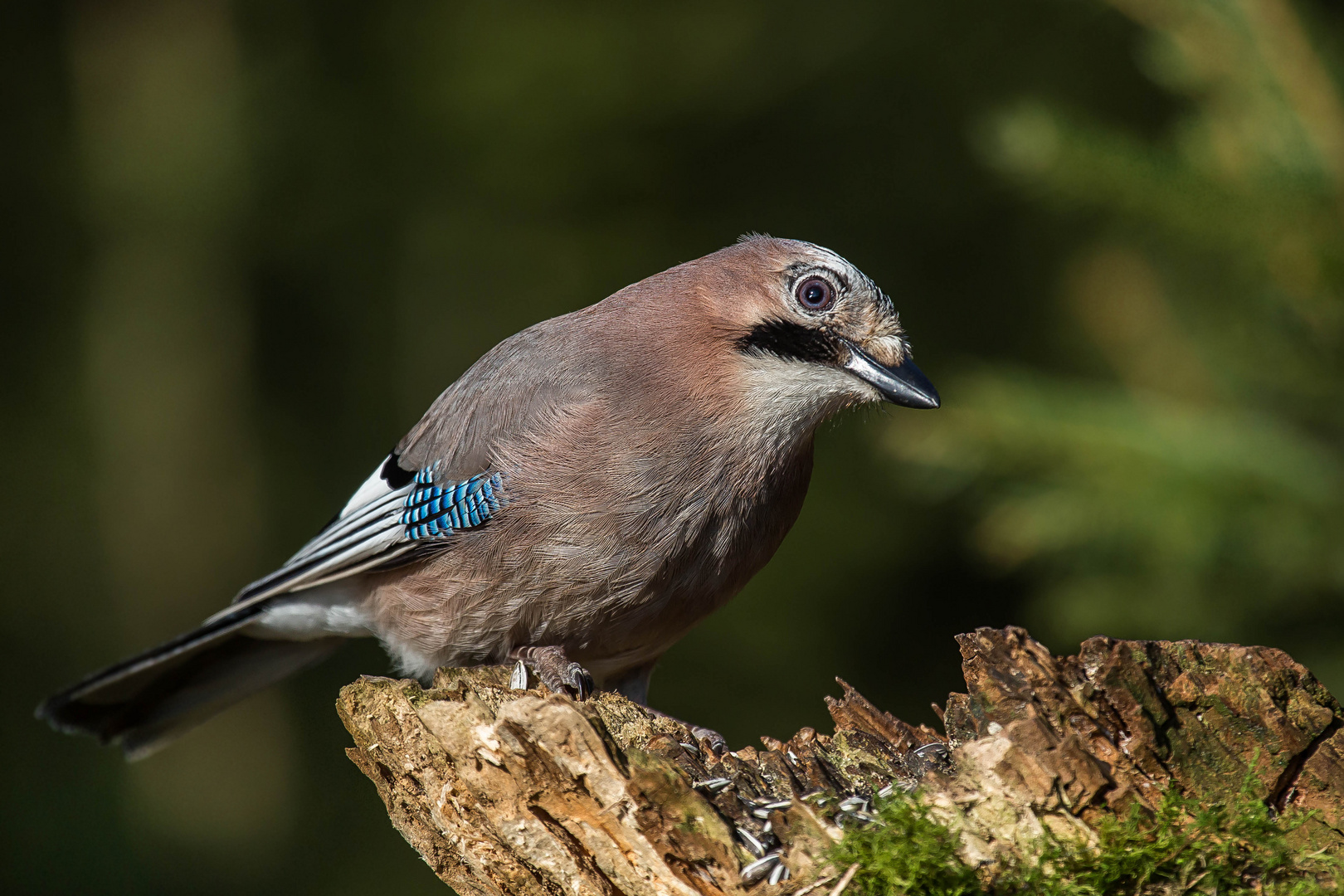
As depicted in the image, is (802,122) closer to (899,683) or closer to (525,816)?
(899,683)

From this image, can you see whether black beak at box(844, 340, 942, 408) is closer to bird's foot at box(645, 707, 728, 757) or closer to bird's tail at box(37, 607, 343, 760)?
bird's foot at box(645, 707, 728, 757)

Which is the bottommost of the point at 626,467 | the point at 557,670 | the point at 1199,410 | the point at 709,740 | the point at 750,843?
the point at 557,670

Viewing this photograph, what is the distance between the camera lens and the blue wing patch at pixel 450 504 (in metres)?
3.73

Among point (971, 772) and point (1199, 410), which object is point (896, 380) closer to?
point (1199, 410)

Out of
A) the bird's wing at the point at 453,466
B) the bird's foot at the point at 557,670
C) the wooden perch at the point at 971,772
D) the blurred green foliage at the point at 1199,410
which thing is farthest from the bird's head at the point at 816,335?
the wooden perch at the point at 971,772

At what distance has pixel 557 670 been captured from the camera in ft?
11.8

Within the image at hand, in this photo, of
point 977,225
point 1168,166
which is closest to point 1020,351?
Answer: point 977,225

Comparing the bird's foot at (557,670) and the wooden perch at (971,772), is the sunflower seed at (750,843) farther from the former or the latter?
the bird's foot at (557,670)

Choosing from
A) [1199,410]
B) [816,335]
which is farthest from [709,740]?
[1199,410]

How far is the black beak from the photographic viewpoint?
3.46m

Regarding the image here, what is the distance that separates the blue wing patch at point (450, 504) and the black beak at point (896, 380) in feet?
3.61

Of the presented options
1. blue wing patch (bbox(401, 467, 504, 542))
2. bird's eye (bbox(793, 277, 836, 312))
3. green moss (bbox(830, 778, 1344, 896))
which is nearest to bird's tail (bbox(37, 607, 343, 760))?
blue wing patch (bbox(401, 467, 504, 542))

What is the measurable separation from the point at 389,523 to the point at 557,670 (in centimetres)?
86

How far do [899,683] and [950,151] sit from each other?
3.73 metres
